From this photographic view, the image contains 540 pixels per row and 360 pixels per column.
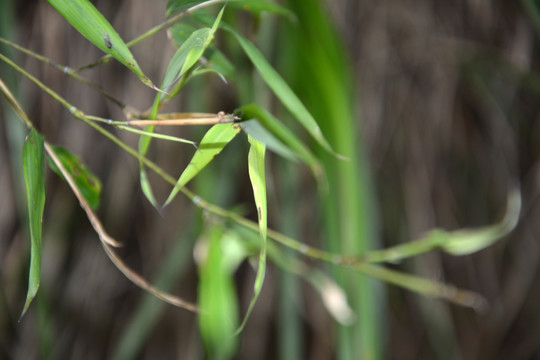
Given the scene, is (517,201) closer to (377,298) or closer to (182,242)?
(377,298)

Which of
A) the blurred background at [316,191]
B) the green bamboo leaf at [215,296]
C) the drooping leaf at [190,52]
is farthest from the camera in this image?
the blurred background at [316,191]

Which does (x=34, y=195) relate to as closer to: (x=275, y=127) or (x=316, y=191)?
(x=275, y=127)

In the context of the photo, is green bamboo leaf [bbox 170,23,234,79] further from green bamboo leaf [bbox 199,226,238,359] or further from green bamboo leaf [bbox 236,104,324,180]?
green bamboo leaf [bbox 199,226,238,359]

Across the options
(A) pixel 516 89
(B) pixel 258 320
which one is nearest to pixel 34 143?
(B) pixel 258 320

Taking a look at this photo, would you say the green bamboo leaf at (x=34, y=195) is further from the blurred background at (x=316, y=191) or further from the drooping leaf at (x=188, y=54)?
the blurred background at (x=316, y=191)

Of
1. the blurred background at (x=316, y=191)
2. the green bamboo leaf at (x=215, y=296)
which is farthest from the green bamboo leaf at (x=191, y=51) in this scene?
the blurred background at (x=316, y=191)

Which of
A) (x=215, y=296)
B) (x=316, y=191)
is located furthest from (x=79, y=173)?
(x=316, y=191)
